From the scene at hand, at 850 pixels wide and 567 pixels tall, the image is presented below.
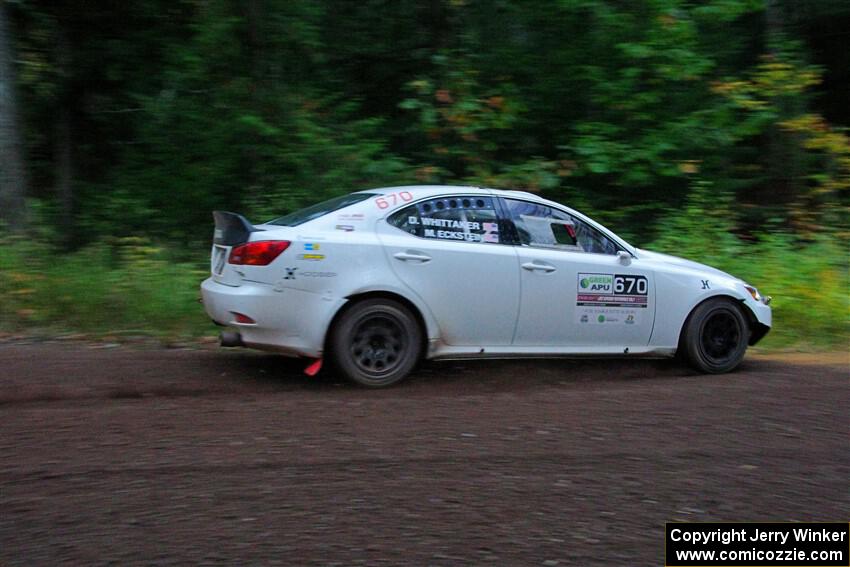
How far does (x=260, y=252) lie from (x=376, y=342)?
116cm

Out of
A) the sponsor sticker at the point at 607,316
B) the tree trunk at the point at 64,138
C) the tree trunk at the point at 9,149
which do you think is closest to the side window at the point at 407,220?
the sponsor sticker at the point at 607,316

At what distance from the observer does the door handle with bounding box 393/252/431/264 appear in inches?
280

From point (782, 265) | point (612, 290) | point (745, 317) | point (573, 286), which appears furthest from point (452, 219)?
point (782, 265)

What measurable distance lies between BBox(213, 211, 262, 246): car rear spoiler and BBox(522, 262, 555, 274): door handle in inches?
87.6

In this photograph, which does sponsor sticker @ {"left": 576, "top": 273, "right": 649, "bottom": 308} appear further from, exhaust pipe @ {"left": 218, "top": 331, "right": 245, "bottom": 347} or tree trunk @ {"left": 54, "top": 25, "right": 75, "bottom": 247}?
tree trunk @ {"left": 54, "top": 25, "right": 75, "bottom": 247}

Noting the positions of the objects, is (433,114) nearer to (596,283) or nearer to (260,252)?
(596,283)

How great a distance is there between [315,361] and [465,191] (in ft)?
6.28

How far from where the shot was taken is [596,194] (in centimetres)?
1329

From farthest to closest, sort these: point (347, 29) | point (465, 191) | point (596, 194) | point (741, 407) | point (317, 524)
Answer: point (347, 29) < point (596, 194) < point (465, 191) < point (741, 407) < point (317, 524)

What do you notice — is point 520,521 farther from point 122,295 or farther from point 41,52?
point 41,52

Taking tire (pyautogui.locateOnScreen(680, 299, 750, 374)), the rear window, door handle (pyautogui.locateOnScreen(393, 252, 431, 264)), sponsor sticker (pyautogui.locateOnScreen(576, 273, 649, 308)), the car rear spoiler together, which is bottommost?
tire (pyautogui.locateOnScreen(680, 299, 750, 374))

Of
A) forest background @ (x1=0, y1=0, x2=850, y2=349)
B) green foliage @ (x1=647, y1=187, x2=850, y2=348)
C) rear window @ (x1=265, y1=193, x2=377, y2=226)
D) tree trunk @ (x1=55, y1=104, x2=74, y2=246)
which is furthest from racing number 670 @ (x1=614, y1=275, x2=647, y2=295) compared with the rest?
tree trunk @ (x1=55, y1=104, x2=74, y2=246)

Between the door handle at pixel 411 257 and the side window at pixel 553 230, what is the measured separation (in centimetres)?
92

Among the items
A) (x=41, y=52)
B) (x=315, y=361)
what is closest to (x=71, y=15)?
(x=41, y=52)
